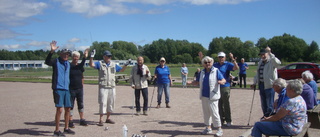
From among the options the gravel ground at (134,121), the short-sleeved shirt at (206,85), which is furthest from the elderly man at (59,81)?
the short-sleeved shirt at (206,85)

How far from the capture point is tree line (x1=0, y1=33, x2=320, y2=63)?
100188mm

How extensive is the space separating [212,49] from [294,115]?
12573 centimetres

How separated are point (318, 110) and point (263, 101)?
3.91ft

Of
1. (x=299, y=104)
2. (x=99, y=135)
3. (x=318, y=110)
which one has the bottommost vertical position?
(x=99, y=135)

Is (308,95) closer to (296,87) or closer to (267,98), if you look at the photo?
(267,98)

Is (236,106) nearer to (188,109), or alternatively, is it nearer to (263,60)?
(188,109)

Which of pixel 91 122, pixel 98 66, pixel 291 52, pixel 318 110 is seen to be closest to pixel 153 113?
pixel 91 122

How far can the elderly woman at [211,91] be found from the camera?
6.30m

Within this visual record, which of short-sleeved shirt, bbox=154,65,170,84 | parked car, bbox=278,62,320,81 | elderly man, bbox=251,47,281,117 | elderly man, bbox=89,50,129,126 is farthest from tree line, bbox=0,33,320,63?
elderly man, bbox=251,47,281,117

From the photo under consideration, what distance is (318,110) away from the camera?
6.53 m

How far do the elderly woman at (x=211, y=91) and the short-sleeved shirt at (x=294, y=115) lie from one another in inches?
72.7

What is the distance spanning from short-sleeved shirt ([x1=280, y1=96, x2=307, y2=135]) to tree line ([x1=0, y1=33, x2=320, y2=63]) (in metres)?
77.8

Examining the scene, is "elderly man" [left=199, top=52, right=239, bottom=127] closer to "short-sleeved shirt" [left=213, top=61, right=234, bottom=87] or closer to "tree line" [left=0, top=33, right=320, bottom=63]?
"short-sleeved shirt" [left=213, top=61, right=234, bottom=87]

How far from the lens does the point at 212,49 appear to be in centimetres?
12812
